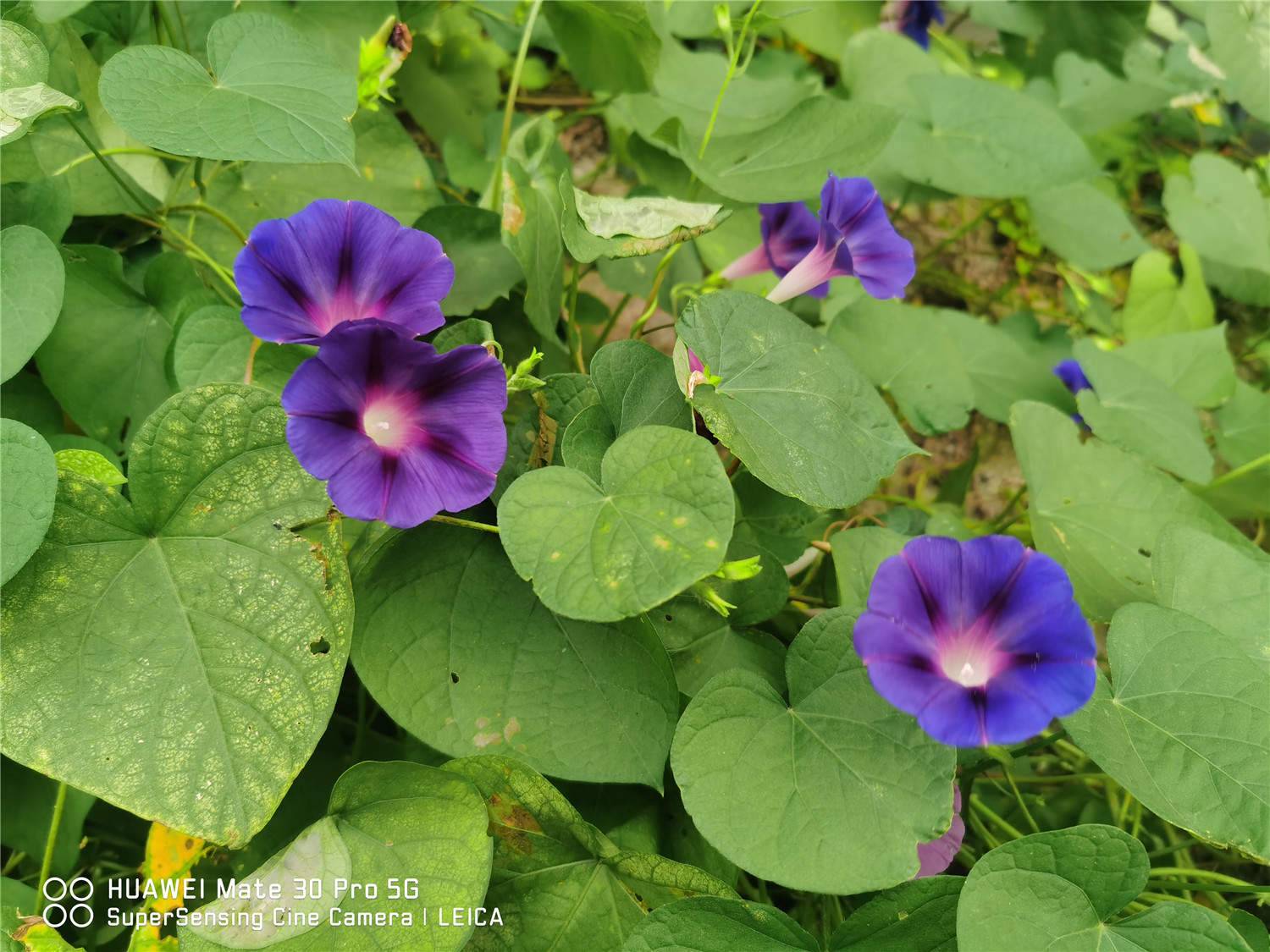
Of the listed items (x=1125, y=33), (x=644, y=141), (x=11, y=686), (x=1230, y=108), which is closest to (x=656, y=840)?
(x=11, y=686)

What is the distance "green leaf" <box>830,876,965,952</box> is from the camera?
0.97 meters

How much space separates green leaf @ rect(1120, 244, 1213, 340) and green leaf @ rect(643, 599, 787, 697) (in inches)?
56.7

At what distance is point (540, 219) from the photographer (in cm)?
125

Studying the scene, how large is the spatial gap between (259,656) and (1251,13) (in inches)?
89.2

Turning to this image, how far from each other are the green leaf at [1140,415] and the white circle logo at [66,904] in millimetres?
1590

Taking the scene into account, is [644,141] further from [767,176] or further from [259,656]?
[259,656]

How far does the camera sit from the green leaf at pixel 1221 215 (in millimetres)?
2084

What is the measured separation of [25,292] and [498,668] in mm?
695

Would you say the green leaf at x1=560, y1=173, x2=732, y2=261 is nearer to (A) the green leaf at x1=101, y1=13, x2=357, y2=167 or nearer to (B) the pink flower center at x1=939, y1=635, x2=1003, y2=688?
(A) the green leaf at x1=101, y1=13, x2=357, y2=167

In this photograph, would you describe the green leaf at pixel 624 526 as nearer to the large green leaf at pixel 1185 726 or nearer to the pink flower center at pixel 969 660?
the pink flower center at pixel 969 660

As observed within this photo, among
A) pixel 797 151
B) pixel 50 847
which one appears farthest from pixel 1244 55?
pixel 50 847

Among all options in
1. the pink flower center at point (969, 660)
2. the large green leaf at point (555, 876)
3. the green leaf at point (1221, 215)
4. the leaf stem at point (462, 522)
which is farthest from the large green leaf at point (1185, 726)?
the green leaf at point (1221, 215)

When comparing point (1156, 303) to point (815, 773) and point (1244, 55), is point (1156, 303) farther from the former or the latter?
point (815, 773)

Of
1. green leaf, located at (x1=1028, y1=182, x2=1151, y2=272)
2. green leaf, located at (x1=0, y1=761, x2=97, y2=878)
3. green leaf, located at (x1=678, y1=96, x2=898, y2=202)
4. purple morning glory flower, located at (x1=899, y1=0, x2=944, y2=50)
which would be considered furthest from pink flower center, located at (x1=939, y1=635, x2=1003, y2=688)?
purple morning glory flower, located at (x1=899, y1=0, x2=944, y2=50)
